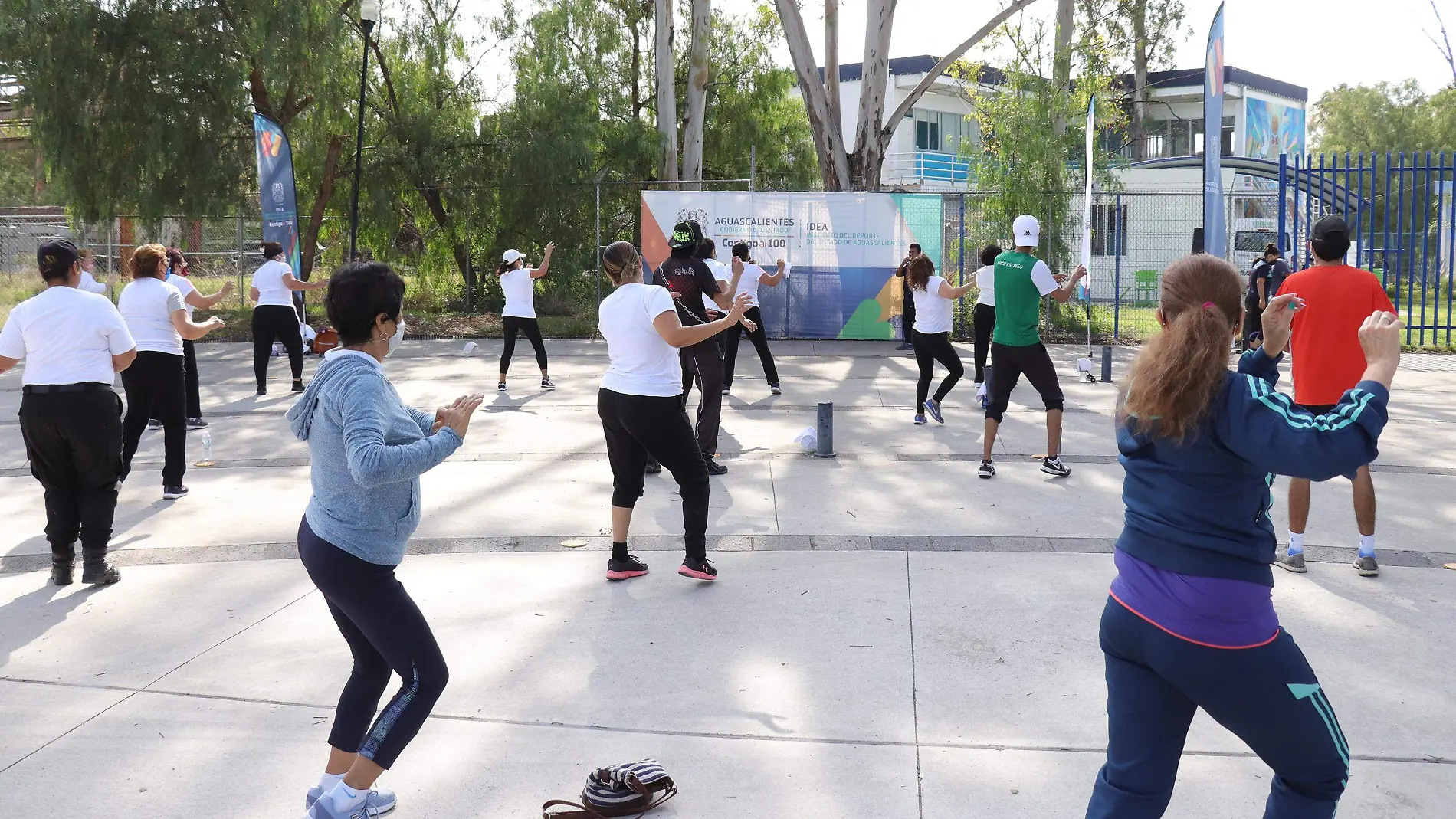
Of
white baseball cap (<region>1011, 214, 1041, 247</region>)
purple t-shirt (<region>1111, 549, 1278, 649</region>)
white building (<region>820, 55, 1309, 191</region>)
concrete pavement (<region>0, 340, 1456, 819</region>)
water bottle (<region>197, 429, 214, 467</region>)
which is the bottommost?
concrete pavement (<region>0, 340, 1456, 819</region>)

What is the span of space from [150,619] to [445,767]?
7.80ft

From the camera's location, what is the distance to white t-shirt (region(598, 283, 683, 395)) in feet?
18.8

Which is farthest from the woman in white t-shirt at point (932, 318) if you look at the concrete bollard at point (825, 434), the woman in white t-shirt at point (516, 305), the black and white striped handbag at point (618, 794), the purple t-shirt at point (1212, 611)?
the purple t-shirt at point (1212, 611)

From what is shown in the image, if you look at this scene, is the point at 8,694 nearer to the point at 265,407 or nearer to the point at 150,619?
the point at 150,619

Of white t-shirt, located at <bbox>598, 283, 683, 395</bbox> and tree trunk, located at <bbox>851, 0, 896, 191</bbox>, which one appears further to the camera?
tree trunk, located at <bbox>851, 0, 896, 191</bbox>

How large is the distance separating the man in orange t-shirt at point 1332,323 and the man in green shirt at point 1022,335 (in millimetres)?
2241

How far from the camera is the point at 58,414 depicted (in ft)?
19.1

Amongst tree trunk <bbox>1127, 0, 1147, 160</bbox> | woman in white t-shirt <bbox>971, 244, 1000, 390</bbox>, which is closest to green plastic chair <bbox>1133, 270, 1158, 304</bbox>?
woman in white t-shirt <bbox>971, 244, 1000, 390</bbox>

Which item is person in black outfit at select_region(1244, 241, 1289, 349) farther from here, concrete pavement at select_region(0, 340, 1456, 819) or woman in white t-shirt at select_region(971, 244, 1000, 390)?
concrete pavement at select_region(0, 340, 1456, 819)

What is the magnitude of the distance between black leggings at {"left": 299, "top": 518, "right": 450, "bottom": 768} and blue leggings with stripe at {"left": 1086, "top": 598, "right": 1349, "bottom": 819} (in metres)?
1.82

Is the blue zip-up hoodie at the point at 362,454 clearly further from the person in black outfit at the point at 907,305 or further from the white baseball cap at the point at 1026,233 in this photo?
the person in black outfit at the point at 907,305

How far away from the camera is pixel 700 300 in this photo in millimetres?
7836

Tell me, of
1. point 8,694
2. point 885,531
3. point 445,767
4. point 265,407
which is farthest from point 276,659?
point 265,407

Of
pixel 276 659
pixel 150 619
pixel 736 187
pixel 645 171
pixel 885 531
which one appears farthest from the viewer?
pixel 736 187
